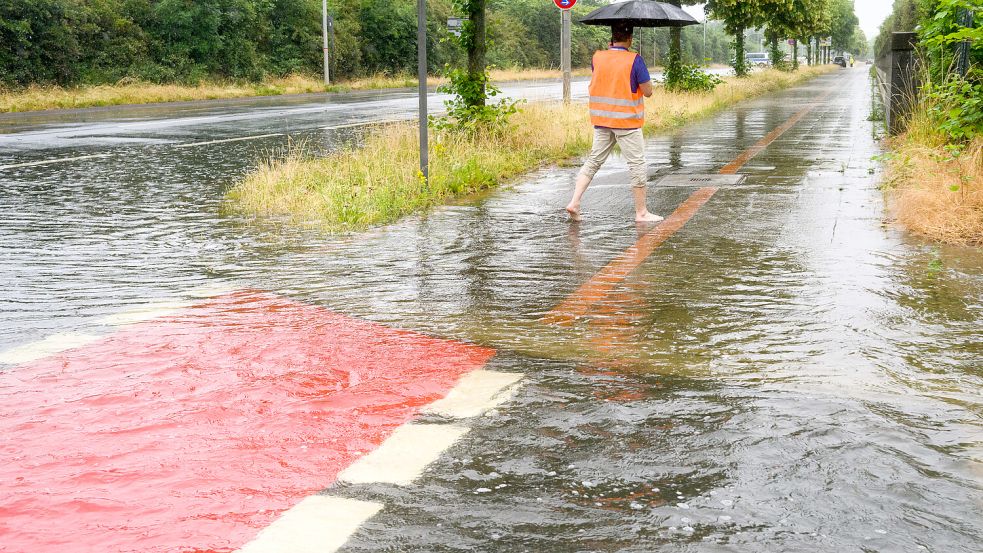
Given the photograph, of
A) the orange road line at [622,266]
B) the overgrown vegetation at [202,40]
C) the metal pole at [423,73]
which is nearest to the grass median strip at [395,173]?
the metal pole at [423,73]

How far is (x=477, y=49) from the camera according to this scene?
1531cm

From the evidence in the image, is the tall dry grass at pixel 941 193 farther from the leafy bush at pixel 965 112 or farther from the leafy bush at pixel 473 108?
the leafy bush at pixel 473 108

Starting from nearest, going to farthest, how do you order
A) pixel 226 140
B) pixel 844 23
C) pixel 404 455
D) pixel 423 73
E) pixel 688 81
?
pixel 404 455
pixel 423 73
pixel 226 140
pixel 688 81
pixel 844 23

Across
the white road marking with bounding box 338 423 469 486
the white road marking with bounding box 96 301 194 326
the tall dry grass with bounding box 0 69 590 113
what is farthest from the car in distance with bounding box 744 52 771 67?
the white road marking with bounding box 338 423 469 486

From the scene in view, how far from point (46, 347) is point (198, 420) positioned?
1653 mm

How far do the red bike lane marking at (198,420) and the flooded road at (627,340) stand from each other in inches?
2.0

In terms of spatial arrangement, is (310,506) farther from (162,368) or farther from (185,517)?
(162,368)

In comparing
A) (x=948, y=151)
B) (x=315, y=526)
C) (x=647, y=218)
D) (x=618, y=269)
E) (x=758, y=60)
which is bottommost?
(x=315, y=526)

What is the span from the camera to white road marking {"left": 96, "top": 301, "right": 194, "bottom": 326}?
605 cm

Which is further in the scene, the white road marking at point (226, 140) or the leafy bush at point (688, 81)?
the leafy bush at point (688, 81)

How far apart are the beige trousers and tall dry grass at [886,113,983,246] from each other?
2.25 metres

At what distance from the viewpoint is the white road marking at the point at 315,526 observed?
10.6 feet

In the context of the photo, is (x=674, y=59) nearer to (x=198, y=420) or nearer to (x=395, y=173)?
(x=395, y=173)

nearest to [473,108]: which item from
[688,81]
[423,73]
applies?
[423,73]
